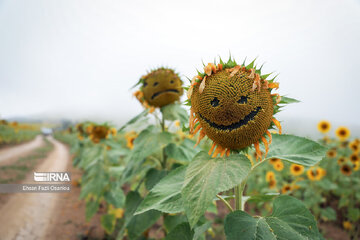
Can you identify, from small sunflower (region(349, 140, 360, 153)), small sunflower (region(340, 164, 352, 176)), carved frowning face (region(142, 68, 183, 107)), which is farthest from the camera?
small sunflower (region(349, 140, 360, 153))

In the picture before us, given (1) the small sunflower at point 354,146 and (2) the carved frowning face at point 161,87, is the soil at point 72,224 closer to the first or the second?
(2) the carved frowning face at point 161,87

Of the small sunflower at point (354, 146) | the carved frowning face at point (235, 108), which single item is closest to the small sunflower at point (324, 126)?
the small sunflower at point (354, 146)

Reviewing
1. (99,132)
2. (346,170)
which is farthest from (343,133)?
(99,132)

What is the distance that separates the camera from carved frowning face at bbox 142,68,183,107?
1.67 metres

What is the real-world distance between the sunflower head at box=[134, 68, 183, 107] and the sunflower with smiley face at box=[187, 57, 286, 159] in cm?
81

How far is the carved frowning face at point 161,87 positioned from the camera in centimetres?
167

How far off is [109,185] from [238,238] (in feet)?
7.87

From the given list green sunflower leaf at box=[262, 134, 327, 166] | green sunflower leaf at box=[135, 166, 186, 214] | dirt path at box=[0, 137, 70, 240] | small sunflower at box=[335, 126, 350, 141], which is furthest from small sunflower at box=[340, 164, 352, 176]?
dirt path at box=[0, 137, 70, 240]

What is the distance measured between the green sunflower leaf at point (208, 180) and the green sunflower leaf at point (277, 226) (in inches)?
8.3

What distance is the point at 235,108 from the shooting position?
2.60ft

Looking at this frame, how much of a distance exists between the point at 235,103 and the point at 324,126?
13.9 feet

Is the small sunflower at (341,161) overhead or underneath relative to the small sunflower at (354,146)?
underneath

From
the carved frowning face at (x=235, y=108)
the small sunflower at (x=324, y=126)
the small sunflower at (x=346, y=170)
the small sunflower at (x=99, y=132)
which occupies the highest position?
the carved frowning face at (x=235, y=108)

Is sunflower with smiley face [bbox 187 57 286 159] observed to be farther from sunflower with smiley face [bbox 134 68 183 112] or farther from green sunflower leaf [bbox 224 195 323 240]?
sunflower with smiley face [bbox 134 68 183 112]
